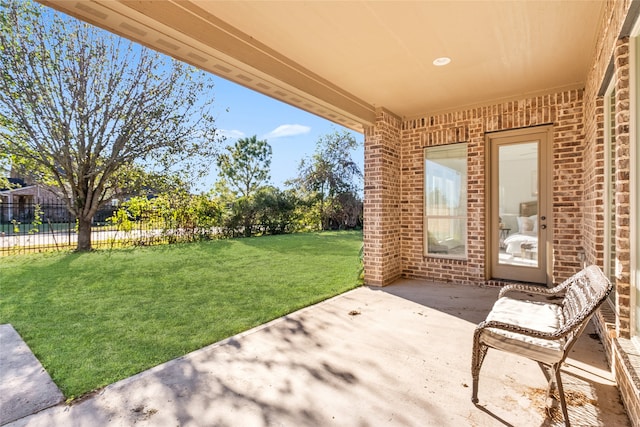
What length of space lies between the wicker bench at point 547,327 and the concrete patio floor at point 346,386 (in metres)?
0.20

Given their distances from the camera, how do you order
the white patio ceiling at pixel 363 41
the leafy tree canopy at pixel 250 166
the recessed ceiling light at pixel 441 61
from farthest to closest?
the leafy tree canopy at pixel 250 166
the recessed ceiling light at pixel 441 61
the white patio ceiling at pixel 363 41

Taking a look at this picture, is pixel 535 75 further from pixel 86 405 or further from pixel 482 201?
pixel 86 405

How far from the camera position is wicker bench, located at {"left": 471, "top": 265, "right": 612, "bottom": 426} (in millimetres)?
1756

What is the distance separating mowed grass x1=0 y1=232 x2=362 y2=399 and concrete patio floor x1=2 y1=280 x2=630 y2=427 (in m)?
0.28

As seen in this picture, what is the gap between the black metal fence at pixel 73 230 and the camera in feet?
27.9

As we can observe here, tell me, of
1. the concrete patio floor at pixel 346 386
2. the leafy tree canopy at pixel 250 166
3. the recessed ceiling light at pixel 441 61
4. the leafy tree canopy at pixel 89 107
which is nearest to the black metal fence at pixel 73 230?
the leafy tree canopy at pixel 89 107

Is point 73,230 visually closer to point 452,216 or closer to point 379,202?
point 379,202

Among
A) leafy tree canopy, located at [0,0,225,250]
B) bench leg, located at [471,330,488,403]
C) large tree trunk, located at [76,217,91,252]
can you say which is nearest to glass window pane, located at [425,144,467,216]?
bench leg, located at [471,330,488,403]

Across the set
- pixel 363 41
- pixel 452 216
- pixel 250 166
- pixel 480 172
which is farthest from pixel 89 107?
pixel 250 166

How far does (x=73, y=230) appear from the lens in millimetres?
8914

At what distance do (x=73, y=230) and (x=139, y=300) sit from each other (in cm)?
654

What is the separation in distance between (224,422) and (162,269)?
485cm

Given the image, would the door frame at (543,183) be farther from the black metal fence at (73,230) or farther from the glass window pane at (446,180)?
the black metal fence at (73,230)

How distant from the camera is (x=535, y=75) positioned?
3791 mm
